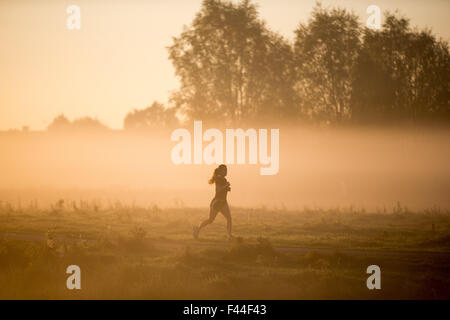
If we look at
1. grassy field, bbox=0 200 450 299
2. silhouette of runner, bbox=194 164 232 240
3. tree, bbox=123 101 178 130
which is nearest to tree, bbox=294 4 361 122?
grassy field, bbox=0 200 450 299

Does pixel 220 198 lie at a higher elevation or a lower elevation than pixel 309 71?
lower

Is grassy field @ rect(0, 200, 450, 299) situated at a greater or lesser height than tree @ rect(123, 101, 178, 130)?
lesser

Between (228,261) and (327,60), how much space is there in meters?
30.3

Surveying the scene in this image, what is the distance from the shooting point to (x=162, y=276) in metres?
12.3

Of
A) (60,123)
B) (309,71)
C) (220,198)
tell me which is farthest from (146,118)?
(220,198)

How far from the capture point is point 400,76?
40.9 m

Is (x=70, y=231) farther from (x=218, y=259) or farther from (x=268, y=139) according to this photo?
(x=268, y=139)

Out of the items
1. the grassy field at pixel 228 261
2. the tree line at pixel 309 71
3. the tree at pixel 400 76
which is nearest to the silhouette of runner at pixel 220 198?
the grassy field at pixel 228 261

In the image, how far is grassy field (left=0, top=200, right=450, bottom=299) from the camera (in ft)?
37.6

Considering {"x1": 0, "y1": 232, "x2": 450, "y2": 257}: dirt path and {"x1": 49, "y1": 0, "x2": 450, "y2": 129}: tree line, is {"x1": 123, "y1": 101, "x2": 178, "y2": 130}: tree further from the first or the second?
{"x1": 0, "y1": 232, "x2": 450, "y2": 257}: dirt path

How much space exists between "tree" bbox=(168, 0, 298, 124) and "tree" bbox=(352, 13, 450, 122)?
6582mm

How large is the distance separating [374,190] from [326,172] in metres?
3.93

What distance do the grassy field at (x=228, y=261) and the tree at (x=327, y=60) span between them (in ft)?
70.9

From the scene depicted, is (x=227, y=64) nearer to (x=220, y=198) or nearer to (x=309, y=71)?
(x=309, y=71)
